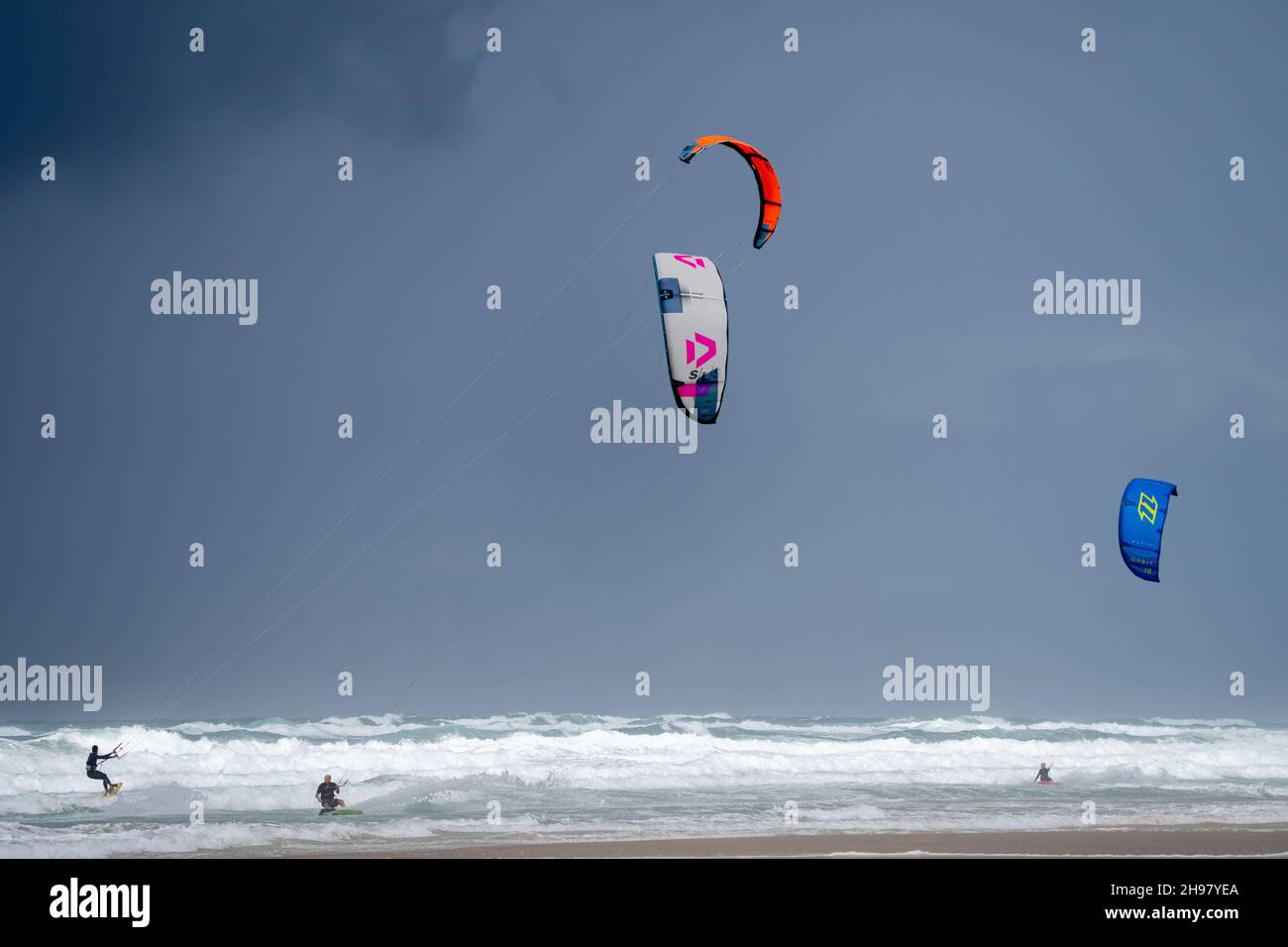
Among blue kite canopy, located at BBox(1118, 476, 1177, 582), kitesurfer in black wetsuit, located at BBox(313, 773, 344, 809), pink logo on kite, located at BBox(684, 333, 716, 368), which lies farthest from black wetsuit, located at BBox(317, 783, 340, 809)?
blue kite canopy, located at BBox(1118, 476, 1177, 582)

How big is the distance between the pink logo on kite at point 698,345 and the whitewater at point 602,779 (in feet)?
20.0

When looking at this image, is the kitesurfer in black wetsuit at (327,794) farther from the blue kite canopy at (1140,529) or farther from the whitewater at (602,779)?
the blue kite canopy at (1140,529)

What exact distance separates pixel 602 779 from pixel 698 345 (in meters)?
9.25

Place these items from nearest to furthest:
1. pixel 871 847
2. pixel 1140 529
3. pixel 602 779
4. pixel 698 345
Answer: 1. pixel 871 847
2. pixel 698 345
3. pixel 1140 529
4. pixel 602 779

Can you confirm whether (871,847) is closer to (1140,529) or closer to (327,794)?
(327,794)

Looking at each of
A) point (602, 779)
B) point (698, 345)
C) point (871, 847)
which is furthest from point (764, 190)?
point (602, 779)

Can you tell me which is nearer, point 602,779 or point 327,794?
point 327,794

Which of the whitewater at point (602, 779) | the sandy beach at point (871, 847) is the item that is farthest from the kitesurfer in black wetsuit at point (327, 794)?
the sandy beach at point (871, 847)

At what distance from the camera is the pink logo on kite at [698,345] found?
17516mm

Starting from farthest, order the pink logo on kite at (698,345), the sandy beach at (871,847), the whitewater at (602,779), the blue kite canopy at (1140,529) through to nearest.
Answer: the blue kite canopy at (1140,529) → the whitewater at (602,779) → the pink logo on kite at (698,345) → the sandy beach at (871,847)

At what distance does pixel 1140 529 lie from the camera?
73.0 ft

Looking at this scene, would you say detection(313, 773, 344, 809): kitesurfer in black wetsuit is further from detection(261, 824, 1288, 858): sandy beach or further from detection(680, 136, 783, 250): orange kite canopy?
detection(680, 136, 783, 250): orange kite canopy
